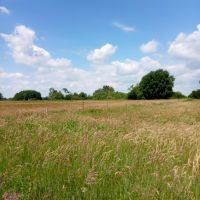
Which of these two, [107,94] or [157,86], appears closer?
[157,86]

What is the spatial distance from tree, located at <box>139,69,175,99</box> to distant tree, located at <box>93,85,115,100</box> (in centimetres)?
1389

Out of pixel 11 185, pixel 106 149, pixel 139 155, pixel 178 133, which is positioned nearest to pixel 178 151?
pixel 139 155

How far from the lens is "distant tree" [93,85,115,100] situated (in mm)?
120812

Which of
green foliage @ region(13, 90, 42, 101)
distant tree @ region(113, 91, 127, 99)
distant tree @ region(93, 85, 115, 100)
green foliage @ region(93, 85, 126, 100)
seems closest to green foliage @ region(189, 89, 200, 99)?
distant tree @ region(113, 91, 127, 99)

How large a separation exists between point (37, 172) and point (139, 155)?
1.84 metres

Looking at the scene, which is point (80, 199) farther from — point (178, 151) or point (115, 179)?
point (178, 151)

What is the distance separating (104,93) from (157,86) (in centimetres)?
2266

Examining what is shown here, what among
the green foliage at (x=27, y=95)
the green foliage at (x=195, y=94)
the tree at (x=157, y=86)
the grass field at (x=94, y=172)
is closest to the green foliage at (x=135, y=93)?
the tree at (x=157, y=86)

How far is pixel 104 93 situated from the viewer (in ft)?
413

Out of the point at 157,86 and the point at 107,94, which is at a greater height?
the point at 157,86

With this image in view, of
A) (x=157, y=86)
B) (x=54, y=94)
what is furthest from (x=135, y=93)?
(x=54, y=94)

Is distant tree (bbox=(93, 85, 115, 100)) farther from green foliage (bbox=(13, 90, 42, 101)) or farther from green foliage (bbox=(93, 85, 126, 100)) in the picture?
green foliage (bbox=(13, 90, 42, 101))

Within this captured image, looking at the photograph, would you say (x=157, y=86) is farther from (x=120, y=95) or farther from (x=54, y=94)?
(x=54, y=94)

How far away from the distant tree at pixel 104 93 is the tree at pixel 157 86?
13.9 metres
